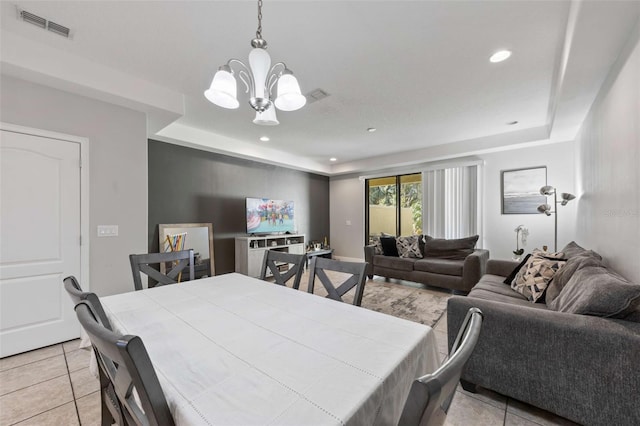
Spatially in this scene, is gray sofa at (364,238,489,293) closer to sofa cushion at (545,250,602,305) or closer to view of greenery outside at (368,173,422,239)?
view of greenery outside at (368,173,422,239)

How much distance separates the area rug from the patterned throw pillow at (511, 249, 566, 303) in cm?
94

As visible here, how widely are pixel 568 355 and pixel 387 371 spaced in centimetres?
131

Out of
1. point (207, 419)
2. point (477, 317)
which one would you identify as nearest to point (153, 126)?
point (207, 419)

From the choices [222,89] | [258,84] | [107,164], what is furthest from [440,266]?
[107,164]

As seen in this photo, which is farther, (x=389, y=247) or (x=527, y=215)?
(x=389, y=247)

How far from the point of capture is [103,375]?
1.10 meters

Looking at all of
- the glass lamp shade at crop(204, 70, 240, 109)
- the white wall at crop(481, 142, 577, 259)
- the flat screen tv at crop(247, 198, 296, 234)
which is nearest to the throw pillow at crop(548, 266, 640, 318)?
Result: the glass lamp shade at crop(204, 70, 240, 109)

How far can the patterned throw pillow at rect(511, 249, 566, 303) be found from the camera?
2.26 m

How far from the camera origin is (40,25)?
75.9 inches

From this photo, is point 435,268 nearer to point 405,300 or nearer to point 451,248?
point 451,248

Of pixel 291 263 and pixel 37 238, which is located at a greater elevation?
pixel 37 238

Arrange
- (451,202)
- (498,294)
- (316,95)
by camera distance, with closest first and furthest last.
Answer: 1. (498,294)
2. (316,95)
3. (451,202)

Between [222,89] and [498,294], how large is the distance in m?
2.84

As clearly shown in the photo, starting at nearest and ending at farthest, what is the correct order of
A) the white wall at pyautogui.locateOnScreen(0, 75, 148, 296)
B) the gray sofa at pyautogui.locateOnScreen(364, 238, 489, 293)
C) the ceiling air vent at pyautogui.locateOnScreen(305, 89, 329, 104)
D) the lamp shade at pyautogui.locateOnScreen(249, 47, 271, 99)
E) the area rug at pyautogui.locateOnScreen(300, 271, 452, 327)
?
the lamp shade at pyautogui.locateOnScreen(249, 47, 271, 99)
the white wall at pyautogui.locateOnScreen(0, 75, 148, 296)
the ceiling air vent at pyautogui.locateOnScreen(305, 89, 329, 104)
the area rug at pyautogui.locateOnScreen(300, 271, 452, 327)
the gray sofa at pyautogui.locateOnScreen(364, 238, 489, 293)
